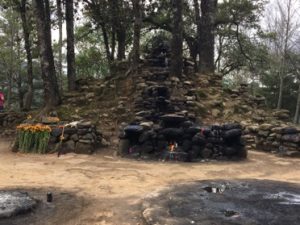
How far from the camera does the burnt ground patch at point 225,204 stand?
14.7 feet

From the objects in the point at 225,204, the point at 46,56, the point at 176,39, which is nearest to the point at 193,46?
the point at 176,39

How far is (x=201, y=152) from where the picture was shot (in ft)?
31.2

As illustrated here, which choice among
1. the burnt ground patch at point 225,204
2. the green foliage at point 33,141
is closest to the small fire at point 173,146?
the burnt ground patch at point 225,204

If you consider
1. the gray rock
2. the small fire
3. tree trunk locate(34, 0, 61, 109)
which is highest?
tree trunk locate(34, 0, 61, 109)

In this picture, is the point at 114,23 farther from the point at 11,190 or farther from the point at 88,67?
the point at 11,190

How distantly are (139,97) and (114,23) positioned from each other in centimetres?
700

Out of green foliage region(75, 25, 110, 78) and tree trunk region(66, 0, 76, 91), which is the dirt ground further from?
green foliage region(75, 25, 110, 78)

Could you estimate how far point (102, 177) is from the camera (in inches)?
282

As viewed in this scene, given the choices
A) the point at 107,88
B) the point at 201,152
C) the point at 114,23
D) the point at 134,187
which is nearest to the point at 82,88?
the point at 107,88

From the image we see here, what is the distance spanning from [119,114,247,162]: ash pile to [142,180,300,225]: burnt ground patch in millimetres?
2955

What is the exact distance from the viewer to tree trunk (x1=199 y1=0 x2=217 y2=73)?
1606 centimetres

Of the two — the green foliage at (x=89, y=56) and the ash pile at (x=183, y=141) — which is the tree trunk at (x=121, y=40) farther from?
the ash pile at (x=183, y=141)

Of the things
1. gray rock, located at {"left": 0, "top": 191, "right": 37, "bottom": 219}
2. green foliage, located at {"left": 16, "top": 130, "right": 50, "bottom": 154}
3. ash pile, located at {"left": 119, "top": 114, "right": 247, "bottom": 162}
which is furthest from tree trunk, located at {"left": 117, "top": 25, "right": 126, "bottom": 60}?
gray rock, located at {"left": 0, "top": 191, "right": 37, "bottom": 219}

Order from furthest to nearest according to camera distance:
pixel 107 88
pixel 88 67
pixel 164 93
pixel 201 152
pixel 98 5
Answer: pixel 88 67 < pixel 98 5 < pixel 107 88 < pixel 164 93 < pixel 201 152
